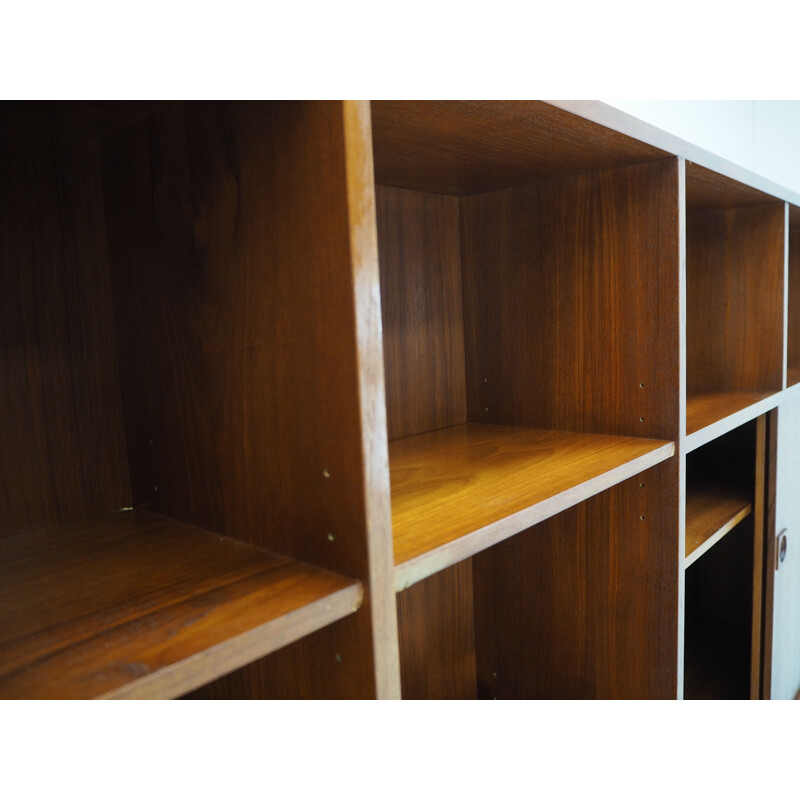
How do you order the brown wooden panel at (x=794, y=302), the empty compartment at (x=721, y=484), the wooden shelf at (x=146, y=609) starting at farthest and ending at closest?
the brown wooden panel at (x=794, y=302) → the empty compartment at (x=721, y=484) → the wooden shelf at (x=146, y=609)

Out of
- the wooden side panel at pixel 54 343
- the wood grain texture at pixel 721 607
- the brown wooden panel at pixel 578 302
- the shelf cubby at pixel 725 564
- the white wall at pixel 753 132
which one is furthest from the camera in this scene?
the white wall at pixel 753 132

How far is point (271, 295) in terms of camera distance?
533 mm

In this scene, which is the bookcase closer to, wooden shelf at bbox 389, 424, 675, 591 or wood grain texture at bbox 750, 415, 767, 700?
wooden shelf at bbox 389, 424, 675, 591

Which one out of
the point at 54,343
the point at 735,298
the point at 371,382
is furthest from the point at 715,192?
the point at 54,343

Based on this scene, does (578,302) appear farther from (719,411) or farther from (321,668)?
(321,668)

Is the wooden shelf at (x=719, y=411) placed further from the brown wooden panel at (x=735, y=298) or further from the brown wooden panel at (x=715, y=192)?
the brown wooden panel at (x=715, y=192)

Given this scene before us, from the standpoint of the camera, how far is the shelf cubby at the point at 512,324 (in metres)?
0.75

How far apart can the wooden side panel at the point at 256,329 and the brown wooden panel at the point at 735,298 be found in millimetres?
1187

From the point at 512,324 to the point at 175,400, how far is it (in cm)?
59

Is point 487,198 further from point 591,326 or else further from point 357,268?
point 357,268

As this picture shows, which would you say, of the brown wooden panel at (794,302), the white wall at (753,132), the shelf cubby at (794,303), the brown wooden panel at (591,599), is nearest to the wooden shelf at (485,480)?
the brown wooden panel at (591,599)

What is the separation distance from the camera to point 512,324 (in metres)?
1.07

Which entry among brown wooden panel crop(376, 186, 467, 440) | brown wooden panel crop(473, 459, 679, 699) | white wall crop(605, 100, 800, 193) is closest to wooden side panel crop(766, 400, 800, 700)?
brown wooden panel crop(473, 459, 679, 699)
